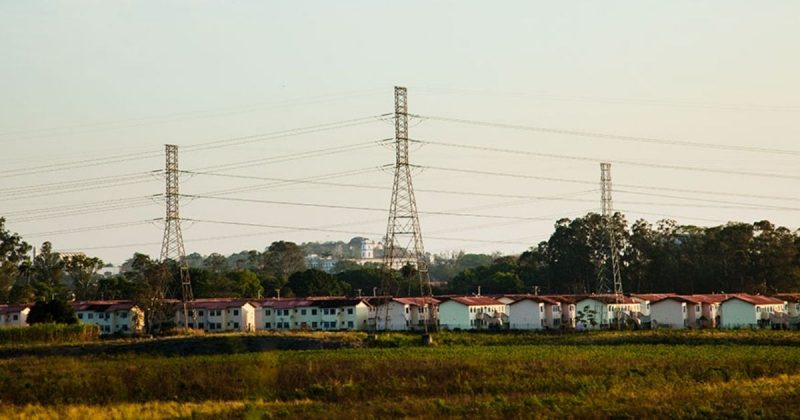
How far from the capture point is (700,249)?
471 ft

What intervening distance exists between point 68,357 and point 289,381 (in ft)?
80.8

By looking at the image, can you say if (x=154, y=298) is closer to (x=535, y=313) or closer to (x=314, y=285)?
(x=535, y=313)

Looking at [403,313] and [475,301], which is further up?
[475,301]

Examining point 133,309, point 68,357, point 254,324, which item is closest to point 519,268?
point 254,324

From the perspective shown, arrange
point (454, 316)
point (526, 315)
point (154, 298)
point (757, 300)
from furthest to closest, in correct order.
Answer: point (454, 316), point (526, 315), point (757, 300), point (154, 298)

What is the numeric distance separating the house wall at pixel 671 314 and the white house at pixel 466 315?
15073 millimetres

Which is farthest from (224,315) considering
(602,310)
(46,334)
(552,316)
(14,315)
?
(602,310)

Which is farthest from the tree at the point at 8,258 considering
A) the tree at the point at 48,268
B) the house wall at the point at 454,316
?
the house wall at the point at 454,316

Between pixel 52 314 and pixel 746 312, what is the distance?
2514 inches

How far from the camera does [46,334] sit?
9344 centimetres

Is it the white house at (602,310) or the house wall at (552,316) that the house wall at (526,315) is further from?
the white house at (602,310)

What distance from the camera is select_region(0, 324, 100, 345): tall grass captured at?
92.2 metres

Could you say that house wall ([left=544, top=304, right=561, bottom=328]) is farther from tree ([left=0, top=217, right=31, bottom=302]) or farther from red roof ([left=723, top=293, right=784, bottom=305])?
tree ([left=0, top=217, right=31, bottom=302])

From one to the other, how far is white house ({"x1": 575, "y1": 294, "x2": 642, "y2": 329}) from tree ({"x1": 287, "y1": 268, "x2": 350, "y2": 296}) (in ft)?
133
